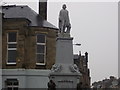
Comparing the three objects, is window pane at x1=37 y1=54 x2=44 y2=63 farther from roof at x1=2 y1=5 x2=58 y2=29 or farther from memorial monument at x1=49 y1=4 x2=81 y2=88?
memorial monument at x1=49 y1=4 x2=81 y2=88

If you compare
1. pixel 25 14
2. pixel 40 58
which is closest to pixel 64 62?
pixel 40 58

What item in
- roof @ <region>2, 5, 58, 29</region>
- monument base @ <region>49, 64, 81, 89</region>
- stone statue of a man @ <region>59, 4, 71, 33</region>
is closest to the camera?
monument base @ <region>49, 64, 81, 89</region>

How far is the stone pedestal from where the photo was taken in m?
18.4

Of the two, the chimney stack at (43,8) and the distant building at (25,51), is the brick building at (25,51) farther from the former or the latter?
the chimney stack at (43,8)

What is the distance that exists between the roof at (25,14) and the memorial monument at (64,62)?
14.3 m

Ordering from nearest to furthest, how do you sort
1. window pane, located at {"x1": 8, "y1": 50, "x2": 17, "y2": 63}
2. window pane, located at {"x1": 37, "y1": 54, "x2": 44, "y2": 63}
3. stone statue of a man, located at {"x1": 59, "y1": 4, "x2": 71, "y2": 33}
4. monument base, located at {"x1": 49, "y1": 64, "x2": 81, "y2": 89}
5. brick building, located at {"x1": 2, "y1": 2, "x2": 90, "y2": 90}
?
1. monument base, located at {"x1": 49, "y1": 64, "x2": 81, "y2": 89}
2. stone statue of a man, located at {"x1": 59, "y1": 4, "x2": 71, "y2": 33}
3. brick building, located at {"x1": 2, "y1": 2, "x2": 90, "y2": 90}
4. window pane, located at {"x1": 8, "y1": 50, "x2": 17, "y2": 63}
5. window pane, located at {"x1": 37, "y1": 54, "x2": 44, "y2": 63}

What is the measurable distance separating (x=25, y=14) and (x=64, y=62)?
54.7ft

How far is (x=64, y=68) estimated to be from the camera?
18.7 metres

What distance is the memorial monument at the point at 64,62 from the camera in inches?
724

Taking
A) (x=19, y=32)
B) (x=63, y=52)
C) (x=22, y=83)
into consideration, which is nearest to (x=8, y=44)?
(x=19, y=32)

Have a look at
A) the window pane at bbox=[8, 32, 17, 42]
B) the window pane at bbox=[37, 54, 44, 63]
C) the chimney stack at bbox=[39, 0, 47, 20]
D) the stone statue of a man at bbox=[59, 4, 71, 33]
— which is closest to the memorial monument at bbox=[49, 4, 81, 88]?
the stone statue of a man at bbox=[59, 4, 71, 33]

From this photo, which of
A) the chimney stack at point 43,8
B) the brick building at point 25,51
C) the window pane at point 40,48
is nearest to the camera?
the brick building at point 25,51

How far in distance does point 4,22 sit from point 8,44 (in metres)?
1.97

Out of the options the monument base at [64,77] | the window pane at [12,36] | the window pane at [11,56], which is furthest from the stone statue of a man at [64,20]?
the window pane at [11,56]
